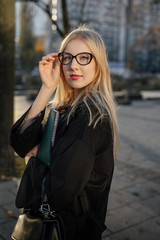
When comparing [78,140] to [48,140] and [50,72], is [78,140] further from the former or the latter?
[50,72]

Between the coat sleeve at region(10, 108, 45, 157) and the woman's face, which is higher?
the woman's face

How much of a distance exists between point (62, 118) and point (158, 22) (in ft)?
41.3

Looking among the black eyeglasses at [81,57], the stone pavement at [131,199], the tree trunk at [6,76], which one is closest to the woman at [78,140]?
the black eyeglasses at [81,57]

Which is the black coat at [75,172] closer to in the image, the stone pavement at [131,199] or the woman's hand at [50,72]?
the woman's hand at [50,72]

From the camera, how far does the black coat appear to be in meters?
1.50

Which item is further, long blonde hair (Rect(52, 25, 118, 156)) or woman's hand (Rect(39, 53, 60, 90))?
woman's hand (Rect(39, 53, 60, 90))

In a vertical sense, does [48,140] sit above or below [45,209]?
above

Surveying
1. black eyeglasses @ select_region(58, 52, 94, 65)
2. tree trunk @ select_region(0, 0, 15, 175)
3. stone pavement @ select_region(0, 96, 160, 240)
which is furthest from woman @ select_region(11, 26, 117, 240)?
tree trunk @ select_region(0, 0, 15, 175)

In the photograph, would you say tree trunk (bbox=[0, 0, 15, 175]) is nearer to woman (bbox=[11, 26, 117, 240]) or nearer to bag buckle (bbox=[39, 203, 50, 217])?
woman (bbox=[11, 26, 117, 240])

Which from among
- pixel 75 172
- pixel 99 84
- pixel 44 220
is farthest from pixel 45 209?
pixel 99 84

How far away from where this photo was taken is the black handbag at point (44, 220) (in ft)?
5.11

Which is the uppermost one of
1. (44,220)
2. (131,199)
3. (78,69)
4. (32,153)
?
(78,69)

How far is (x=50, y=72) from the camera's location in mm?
1871

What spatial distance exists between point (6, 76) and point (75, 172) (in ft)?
10.9
